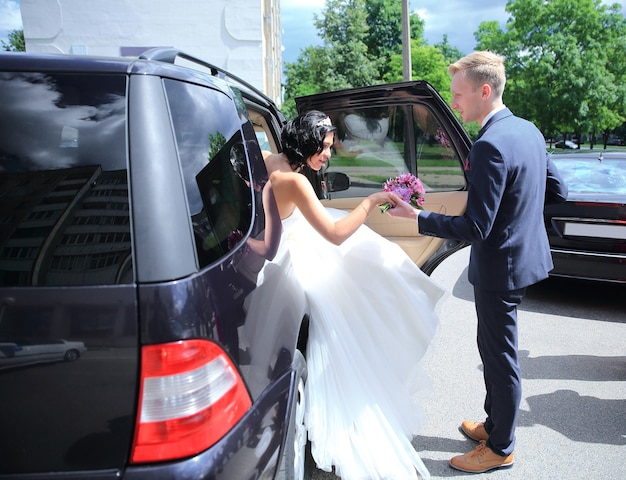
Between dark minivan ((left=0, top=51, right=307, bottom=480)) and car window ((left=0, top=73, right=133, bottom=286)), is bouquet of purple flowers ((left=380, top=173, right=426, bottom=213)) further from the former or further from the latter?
car window ((left=0, top=73, right=133, bottom=286))

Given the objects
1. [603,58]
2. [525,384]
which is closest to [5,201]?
[525,384]

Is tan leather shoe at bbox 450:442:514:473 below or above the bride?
below

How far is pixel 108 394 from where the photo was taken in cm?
121

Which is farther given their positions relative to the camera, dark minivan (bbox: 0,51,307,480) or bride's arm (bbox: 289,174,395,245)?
bride's arm (bbox: 289,174,395,245)

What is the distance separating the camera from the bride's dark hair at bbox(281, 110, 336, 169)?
8.51ft

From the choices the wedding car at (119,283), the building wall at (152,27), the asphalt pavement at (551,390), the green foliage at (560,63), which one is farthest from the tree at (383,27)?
the wedding car at (119,283)

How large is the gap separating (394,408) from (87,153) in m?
1.82

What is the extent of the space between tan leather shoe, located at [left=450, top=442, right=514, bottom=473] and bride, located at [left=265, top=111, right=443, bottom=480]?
32cm

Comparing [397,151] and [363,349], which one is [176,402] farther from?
[397,151]

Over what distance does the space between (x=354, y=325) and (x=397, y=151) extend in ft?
6.58

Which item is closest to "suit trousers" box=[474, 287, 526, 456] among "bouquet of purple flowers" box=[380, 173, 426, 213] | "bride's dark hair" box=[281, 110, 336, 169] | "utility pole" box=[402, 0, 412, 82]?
"bouquet of purple flowers" box=[380, 173, 426, 213]

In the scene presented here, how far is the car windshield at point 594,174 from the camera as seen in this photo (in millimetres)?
4766

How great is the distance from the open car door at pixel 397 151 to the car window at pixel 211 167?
88.1 inches

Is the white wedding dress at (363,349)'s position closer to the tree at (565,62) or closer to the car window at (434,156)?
the car window at (434,156)
